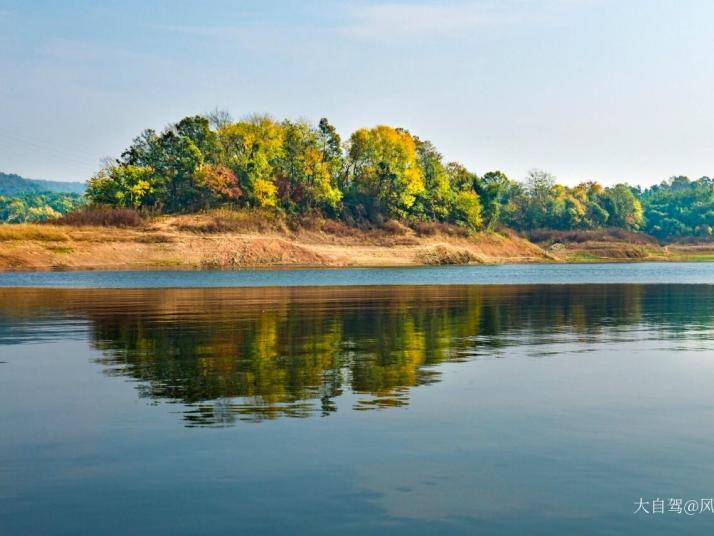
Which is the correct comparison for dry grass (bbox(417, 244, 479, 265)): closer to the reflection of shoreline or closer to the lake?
the reflection of shoreline

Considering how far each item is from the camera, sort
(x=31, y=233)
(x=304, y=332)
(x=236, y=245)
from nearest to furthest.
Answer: (x=304, y=332)
(x=31, y=233)
(x=236, y=245)

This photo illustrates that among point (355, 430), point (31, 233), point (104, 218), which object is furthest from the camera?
point (104, 218)

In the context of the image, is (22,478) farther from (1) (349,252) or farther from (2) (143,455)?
(1) (349,252)

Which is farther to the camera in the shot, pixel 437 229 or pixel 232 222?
pixel 437 229

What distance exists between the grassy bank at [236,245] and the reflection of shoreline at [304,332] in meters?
53.3

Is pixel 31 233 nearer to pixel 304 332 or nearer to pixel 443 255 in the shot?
pixel 443 255

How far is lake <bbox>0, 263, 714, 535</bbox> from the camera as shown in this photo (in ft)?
37.9

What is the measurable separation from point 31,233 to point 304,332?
93.3 meters

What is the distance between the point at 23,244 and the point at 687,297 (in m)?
87.0

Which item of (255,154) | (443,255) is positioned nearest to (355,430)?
(443,255)

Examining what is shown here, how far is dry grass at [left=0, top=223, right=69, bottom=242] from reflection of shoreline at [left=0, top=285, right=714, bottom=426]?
53.7 metres

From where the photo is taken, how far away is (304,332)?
34062mm

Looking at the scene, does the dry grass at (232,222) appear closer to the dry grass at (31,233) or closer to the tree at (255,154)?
the tree at (255,154)

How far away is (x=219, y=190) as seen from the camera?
152125 mm
